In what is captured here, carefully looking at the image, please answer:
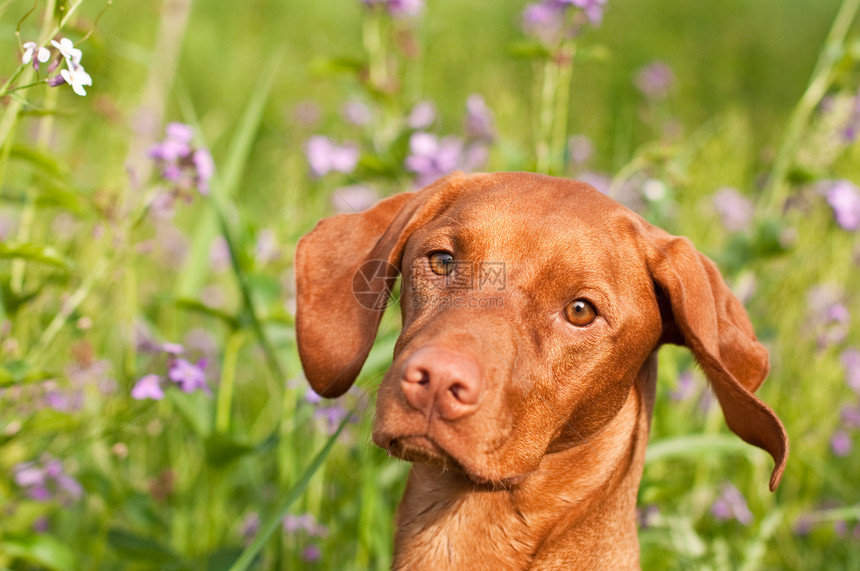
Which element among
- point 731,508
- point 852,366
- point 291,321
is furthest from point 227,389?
point 852,366

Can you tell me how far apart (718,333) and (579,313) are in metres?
0.38

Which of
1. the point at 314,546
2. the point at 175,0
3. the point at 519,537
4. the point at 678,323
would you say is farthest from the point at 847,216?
the point at 175,0

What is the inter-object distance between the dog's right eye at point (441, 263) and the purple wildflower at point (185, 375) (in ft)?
2.68

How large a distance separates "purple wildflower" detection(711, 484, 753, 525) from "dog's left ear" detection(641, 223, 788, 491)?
1.40 meters

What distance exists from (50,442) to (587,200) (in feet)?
6.75

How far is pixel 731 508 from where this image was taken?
3.85 metres

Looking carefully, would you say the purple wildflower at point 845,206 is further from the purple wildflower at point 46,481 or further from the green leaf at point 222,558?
the purple wildflower at point 46,481

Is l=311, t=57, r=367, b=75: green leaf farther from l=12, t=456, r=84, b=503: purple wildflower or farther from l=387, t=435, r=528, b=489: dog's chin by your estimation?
l=387, t=435, r=528, b=489: dog's chin

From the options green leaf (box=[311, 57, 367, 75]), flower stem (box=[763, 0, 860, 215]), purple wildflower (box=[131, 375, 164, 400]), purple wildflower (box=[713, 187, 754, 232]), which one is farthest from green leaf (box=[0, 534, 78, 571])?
purple wildflower (box=[713, 187, 754, 232])

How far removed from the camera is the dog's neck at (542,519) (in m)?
2.51

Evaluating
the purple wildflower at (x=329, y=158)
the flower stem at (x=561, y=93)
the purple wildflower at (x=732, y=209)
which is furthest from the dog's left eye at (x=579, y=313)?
the purple wildflower at (x=732, y=209)

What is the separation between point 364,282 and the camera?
8.63ft

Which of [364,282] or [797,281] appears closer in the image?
[364,282]

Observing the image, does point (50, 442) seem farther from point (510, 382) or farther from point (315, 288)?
point (510, 382)
